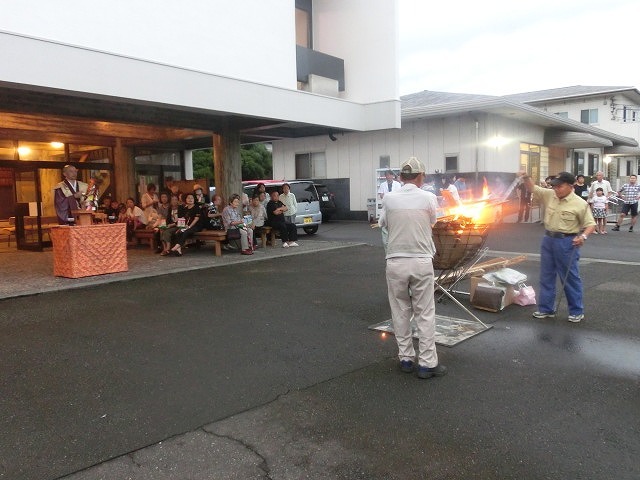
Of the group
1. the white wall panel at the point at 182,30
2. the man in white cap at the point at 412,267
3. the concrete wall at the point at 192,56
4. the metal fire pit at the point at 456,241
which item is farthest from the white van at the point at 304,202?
the man in white cap at the point at 412,267

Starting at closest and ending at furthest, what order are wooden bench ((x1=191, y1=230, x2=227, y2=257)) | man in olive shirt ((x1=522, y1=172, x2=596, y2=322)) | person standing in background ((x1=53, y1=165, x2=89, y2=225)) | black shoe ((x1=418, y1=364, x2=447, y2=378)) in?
black shoe ((x1=418, y1=364, x2=447, y2=378))
man in olive shirt ((x1=522, y1=172, x2=596, y2=322))
person standing in background ((x1=53, y1=165, x2=89, y2=225))
wooden bench ((x1=191, y1=230, x2=227, y2=257))

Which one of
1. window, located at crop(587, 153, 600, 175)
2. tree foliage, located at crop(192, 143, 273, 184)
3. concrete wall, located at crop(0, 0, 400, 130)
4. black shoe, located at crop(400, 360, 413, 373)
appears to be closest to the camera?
black shoe, located at crop(400, 360, 413, 373)

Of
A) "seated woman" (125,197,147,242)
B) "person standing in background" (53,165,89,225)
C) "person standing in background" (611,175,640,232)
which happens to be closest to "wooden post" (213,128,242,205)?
"seated woman" (125,197,147,242)

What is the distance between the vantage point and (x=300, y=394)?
13.2ft

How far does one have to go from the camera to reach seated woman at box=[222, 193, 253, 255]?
11.9 m

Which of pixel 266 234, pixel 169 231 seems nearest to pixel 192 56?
pixel 169 231

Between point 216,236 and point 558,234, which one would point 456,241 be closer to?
point 558,234

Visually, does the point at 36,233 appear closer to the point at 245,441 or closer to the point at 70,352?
the point at 70,352

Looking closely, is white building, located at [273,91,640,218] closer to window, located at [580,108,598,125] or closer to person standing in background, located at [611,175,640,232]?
person standing in background, located at [611,175,640,232]

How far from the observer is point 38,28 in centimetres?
875

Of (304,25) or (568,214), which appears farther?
(304,25)

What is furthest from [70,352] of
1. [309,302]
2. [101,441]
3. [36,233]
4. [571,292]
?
[36,233]

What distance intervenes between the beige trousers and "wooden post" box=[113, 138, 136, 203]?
14674mm

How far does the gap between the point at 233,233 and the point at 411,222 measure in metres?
8.00
